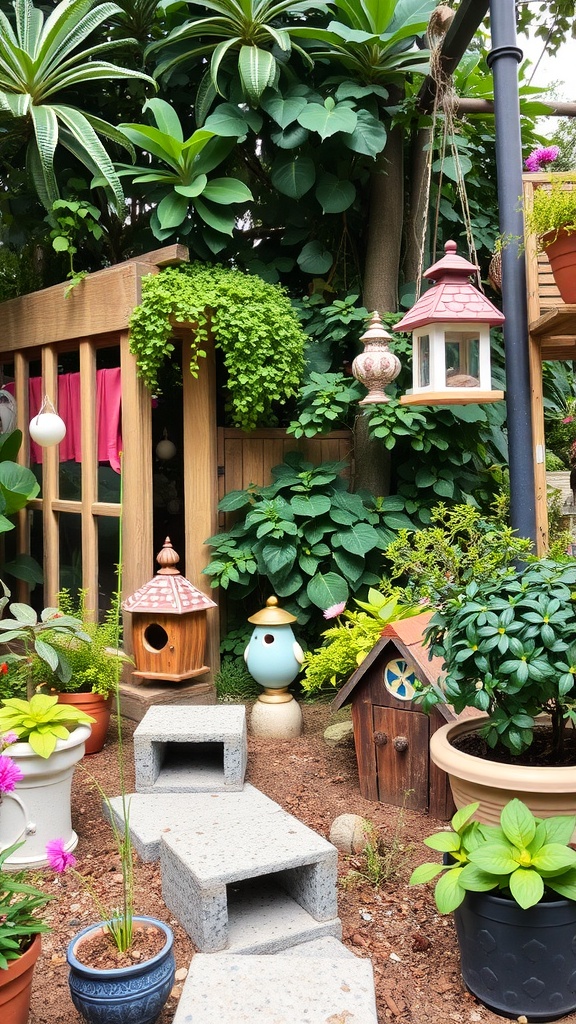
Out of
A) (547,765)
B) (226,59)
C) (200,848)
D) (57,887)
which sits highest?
(226,59)

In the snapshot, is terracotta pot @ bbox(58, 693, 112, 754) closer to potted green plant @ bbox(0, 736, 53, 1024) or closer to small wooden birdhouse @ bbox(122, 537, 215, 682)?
small wooden birdhouse @ bbox(122, 537, 215, 682)

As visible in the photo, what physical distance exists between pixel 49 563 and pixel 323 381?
2242 mm

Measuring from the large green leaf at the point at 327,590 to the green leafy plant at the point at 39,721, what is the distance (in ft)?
5.82

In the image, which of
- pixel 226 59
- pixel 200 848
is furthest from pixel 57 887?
pixel 226 59

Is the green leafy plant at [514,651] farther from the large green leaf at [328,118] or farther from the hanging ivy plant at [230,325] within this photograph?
the large green leaf at [328,118]

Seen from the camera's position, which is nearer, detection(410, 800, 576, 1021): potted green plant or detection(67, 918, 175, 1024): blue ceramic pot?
detection(67, 918, 175, 1024): blue ceramic pot

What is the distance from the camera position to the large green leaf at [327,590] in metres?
4.41

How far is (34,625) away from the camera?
3541 millimetres

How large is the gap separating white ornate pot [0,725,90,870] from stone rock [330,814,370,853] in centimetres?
98

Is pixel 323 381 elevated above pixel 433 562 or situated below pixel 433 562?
above

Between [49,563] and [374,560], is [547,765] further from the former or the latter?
[49,563]

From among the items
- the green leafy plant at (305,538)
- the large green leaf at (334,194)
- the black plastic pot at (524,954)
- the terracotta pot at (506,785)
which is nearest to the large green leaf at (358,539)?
the green leafy plant at (305,538)

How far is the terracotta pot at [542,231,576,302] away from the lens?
3062 millimetres

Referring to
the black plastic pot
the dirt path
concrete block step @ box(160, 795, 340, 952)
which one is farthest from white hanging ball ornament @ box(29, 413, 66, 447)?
the black plastic pot
